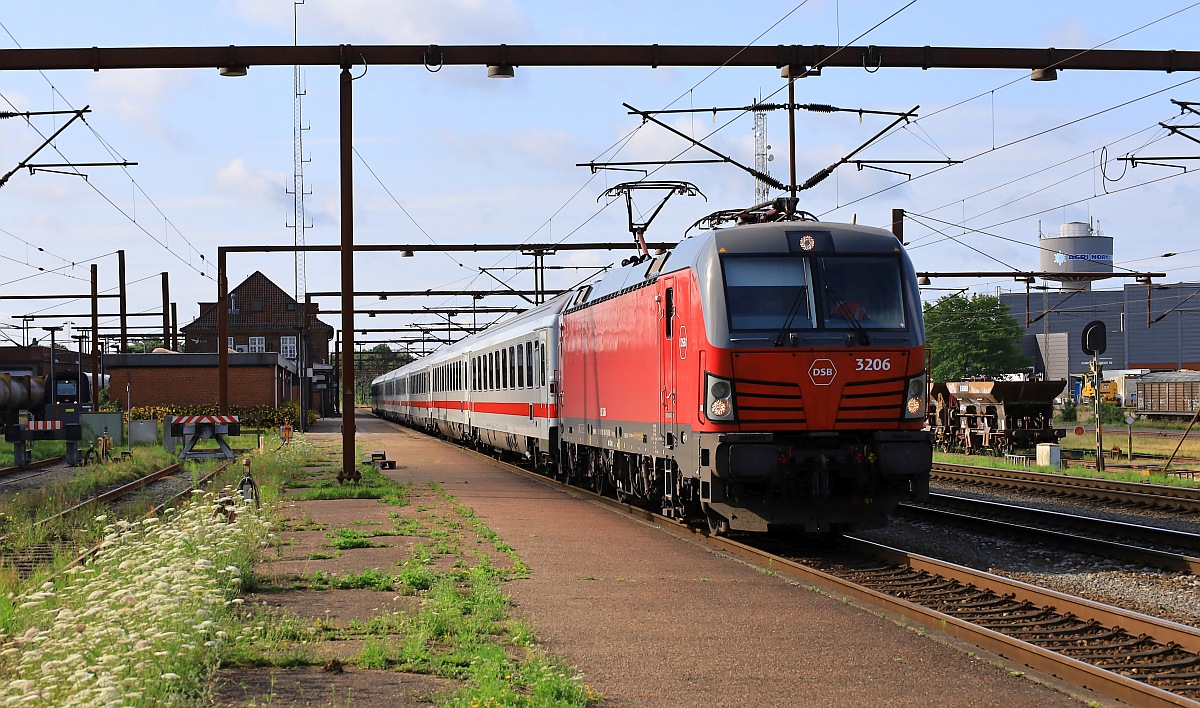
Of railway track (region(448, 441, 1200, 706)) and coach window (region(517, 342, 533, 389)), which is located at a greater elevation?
coach window (region(517, 342, 533, 389))

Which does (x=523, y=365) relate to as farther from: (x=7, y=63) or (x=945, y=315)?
(x=945, y=315)

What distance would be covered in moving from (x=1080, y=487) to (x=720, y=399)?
10496mm

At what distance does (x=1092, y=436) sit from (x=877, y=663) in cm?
4098

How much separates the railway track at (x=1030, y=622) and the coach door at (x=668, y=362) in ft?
5.73

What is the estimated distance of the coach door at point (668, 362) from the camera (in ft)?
44.2

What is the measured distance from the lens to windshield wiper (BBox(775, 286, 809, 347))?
12.3m

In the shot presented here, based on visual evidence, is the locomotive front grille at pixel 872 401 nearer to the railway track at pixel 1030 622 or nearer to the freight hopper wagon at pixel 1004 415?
the railway track at pixel 1030 622

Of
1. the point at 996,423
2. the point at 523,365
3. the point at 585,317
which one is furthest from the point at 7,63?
the point at 996,423

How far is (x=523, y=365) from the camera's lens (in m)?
25.0

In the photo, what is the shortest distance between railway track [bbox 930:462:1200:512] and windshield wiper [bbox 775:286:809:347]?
321 inches

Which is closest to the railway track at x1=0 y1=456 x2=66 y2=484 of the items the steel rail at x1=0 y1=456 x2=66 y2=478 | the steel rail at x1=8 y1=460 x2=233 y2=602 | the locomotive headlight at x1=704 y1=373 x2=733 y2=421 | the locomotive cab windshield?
the steel rail at x1=0 y1=456 x2=66 y2=478

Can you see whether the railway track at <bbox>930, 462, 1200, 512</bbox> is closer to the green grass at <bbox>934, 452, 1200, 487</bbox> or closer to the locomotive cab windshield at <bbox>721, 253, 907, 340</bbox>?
the green grass at <bbox>934, 452, 1200, 487</bbox>

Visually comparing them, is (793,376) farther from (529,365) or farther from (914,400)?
(529,365)

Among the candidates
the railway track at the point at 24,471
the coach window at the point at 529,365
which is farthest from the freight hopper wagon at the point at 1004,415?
the railway track at the point at 24,471
